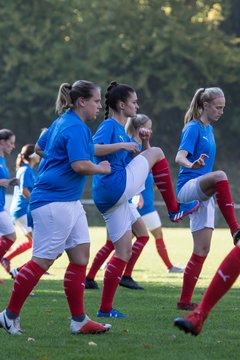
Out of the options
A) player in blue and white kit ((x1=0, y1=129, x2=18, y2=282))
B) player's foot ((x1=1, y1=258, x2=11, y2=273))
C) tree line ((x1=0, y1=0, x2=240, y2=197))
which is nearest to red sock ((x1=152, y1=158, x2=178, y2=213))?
player in blue and white kit ((x1=0, y1=129, x2=18, y2=282))

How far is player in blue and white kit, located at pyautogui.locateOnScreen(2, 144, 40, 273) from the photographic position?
14719 mm

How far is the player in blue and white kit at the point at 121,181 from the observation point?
8312 millimetres

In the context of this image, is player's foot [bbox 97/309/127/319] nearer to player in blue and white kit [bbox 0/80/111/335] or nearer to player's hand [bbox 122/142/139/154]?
player in blue and white kit [bbox 0/80/111/335]

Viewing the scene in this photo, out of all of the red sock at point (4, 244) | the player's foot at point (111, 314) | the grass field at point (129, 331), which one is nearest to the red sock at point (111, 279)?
the player's foot at point (111, 314)

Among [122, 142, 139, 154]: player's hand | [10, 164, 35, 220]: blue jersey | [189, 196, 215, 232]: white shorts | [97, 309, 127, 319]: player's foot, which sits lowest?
[10, 164, 35, 220]: blue jersey

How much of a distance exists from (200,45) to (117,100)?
34.2 meters

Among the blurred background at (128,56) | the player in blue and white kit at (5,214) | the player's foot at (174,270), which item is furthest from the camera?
the blurred background at (128,56)

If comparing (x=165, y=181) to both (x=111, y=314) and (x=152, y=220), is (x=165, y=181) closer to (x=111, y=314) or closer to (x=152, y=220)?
(x=111, y=314)

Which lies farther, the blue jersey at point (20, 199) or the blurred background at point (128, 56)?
the blurred background at point (128, 56)

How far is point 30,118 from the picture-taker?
44.1m

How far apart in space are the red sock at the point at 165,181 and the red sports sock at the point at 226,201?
57cm

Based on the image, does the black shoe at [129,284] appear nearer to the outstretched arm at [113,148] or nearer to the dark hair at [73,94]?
the outstretched arm at [113,148]

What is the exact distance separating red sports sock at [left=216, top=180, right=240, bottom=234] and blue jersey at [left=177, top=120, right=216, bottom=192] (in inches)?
34.8

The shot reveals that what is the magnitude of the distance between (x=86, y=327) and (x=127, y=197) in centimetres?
125
